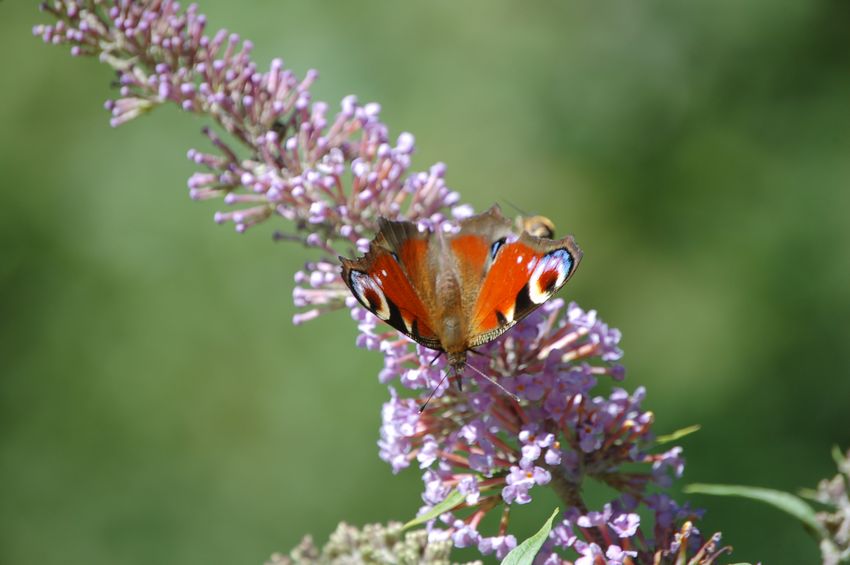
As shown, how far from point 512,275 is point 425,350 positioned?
0.21 m

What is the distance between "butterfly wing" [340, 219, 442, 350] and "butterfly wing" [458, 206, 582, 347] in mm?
89

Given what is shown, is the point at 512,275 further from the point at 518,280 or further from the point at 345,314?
the point at 345,314

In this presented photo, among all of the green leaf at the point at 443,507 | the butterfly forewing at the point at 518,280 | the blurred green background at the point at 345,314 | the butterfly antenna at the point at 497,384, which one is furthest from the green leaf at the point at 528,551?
the blurred green background at the point at 345,314

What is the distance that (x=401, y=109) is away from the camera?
4.68 meters

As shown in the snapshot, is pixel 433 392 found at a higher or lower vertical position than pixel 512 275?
lower

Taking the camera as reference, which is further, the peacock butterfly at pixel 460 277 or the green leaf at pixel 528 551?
the peacock butterfly at pixel 460 277

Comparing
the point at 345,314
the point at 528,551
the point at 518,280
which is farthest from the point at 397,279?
the point at 345,314

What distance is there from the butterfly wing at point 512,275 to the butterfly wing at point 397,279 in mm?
89

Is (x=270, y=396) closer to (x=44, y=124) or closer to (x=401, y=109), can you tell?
(x=401, y=109)

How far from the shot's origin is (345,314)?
427 cm

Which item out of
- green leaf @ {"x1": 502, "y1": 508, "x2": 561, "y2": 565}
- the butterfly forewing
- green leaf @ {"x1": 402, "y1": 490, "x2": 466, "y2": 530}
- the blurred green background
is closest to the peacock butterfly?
the butterfly forewing

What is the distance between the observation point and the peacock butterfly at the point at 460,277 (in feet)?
5.18

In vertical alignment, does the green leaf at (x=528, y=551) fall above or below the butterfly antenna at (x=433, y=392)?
below

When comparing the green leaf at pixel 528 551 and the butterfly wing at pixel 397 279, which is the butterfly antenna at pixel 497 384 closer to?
the butterfly wing at pixel 397 279
